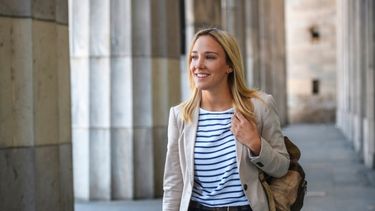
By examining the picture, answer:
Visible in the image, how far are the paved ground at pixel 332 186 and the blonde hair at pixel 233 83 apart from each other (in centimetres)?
659

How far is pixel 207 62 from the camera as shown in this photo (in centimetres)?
339

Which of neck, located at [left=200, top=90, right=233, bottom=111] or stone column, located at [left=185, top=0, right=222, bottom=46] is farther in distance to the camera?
stone column, located at [left=185, top=0, right=222, bottom=46]

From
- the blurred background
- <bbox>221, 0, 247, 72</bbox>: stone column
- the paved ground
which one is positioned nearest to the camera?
the blurred background

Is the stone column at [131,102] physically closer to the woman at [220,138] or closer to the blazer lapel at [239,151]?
the woman at [220,138]

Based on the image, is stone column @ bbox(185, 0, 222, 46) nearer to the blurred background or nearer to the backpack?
the blurred background

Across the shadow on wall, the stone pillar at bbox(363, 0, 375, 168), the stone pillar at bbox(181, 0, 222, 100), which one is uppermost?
the stone pillar at bbox(181, 0, 222, 100)

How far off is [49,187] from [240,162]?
3406 mm

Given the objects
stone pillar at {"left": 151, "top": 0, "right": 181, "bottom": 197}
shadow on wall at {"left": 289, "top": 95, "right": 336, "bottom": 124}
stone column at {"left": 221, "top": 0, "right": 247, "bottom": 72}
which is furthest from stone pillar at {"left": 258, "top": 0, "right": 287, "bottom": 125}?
stone pillar at {"left": 151, "top": 0, "right": 181, "bottom": 197}

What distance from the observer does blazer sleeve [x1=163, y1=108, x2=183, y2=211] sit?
3.46 meters

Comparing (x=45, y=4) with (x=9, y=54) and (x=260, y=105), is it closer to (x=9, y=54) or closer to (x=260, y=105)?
(x=9, y=54)

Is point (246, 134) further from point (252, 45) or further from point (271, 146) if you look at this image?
point (252, 45)

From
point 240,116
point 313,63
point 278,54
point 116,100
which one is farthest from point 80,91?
point 313,63

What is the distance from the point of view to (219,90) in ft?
11.3

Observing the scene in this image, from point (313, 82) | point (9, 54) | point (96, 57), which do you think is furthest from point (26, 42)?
point (313, 82)
